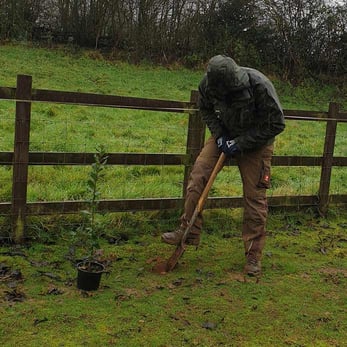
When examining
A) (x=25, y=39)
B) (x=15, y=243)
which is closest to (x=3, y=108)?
(x=15, y=243)

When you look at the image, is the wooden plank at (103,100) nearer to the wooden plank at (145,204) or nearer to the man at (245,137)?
the man at (245,137)

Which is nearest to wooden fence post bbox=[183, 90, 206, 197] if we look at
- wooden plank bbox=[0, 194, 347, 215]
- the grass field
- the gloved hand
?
wooden plank bbox=[0, 194, 347, 215]

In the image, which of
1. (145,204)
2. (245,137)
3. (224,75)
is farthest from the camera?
(145,204)

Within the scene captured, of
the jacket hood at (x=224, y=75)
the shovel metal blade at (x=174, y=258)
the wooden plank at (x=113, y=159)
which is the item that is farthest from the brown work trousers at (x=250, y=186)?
the wooden plank at (x=113, y=159)

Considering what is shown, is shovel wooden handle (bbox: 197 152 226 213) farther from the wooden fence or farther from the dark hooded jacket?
the wooden fence

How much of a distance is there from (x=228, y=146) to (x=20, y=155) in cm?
191

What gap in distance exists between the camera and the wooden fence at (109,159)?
490 cm

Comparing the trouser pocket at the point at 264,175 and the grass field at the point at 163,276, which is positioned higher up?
the trouser pocket at the point at 264,175

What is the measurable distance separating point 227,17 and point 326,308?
22174mm

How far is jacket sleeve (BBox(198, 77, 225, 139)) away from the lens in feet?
15.9

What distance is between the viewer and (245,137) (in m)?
4.66

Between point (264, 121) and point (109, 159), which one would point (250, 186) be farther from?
point (109, 159)

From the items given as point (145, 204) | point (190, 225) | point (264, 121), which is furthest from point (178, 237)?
point (264, 121)

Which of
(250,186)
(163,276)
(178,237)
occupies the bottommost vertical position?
(163,276)
